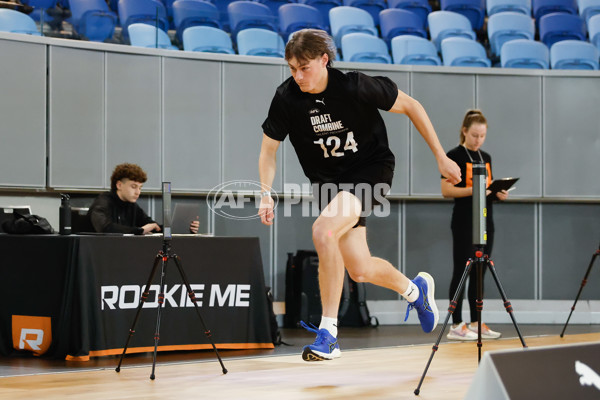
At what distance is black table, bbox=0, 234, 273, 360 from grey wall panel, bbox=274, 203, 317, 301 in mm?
1992

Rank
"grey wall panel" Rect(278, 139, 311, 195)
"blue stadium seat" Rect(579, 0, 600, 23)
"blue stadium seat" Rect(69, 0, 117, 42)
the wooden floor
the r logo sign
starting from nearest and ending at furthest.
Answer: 1. the wooden floor
2. the r logo sign
3. "blue stadium seat" Rect(69, 0, 117, 42)
4. "grey wall panel" Rect(278, 139, 311, 195)
5. "blue stadium seat" Rect(579, 0, 600, 23)

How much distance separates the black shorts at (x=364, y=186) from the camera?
3.57 metres

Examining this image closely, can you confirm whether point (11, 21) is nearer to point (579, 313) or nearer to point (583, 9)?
point (579, 313)

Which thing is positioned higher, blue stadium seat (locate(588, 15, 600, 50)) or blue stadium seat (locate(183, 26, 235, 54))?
blue stadium seat (locate(588, 15, 600, 50))

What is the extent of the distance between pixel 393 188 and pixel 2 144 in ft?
11.2

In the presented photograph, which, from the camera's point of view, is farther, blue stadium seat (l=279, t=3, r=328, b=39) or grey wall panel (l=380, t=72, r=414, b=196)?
blue stadium seat (l=279, t=3, r=328, b=39)

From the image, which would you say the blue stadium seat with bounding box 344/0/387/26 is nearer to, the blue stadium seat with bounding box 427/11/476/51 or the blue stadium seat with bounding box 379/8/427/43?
the blue stadium seat with bounding box 379/8/427/43

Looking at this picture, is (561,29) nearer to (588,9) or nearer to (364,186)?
(588,9)

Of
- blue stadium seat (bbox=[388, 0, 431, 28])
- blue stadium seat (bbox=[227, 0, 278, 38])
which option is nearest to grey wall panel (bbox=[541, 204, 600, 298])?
blue stadium seat (bbox=[388, 0, 431, 28])

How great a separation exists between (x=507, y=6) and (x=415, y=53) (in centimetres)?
202

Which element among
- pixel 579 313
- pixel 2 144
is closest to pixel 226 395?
pixel 2 144

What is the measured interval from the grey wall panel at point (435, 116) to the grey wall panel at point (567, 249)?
3.72 ft

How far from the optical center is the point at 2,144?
19.9 feet

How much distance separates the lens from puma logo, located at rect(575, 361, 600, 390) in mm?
1900
